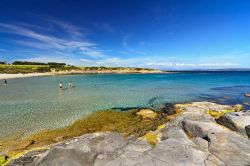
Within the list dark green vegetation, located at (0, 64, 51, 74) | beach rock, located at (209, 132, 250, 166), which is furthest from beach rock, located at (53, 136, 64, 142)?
dark green vegetation, located at (0, 64, 51, 74)

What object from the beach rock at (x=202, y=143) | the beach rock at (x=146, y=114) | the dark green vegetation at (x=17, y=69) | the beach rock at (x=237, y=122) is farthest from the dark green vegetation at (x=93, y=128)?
the dark green vegetation at (x=17, y=69)

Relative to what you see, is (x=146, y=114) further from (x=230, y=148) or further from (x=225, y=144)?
(x=230, y=148)

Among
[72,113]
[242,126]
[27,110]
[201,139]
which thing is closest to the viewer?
[201,139]

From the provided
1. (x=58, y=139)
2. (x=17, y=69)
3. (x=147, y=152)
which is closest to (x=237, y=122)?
(x=147, y=152)

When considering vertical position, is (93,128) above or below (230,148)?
below

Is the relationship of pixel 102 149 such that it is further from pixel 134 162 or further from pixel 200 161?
pixel 200 161

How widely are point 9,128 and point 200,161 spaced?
15496 millimetres

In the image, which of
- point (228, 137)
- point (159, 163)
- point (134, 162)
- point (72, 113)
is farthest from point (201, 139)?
point (72, 113)

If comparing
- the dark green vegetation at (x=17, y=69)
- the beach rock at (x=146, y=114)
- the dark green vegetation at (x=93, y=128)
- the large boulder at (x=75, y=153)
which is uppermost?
the dark green vegetation at (x=17, y=69)

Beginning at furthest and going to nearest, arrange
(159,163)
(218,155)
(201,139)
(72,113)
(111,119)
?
1. (72,113)
2. (111,119)
3. (201,139)
4. (218,155)
5. (159,163)

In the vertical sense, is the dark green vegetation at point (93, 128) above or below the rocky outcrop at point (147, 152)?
below

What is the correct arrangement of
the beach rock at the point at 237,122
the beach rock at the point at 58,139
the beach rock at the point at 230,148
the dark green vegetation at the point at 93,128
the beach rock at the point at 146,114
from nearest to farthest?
the beach rock at the point at 230,148 → the beach rock at the point at 237,122 → the dark green vegetation at the point at 93,128 → the beach rock at the point at 58,139 → the beach rock at the point at 146,114

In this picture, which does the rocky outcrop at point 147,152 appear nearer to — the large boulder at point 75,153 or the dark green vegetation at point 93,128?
the large boulder at point 75,153

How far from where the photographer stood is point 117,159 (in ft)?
23.1
